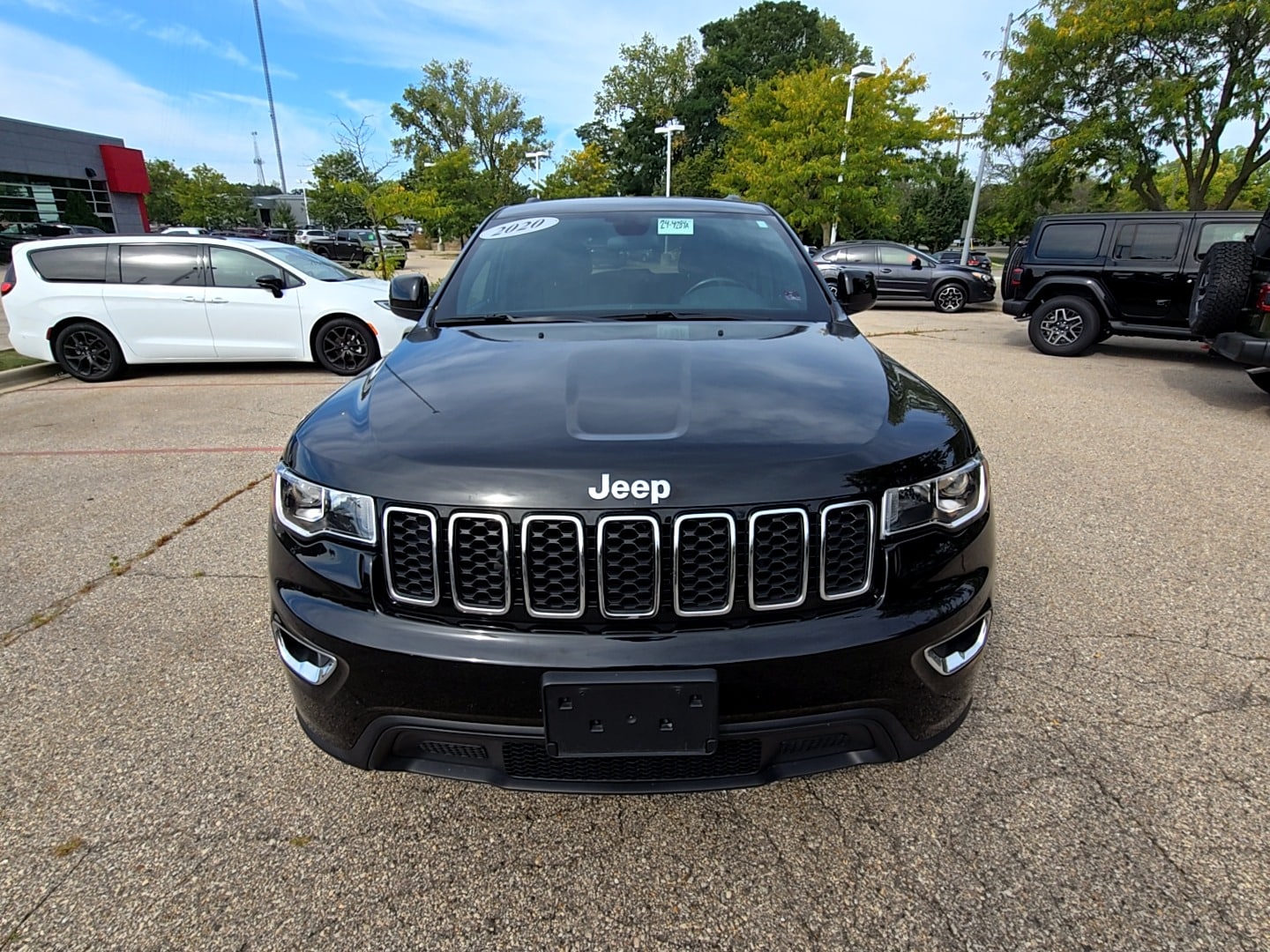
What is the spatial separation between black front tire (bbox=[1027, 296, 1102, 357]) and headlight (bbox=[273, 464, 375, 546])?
10517 millimetres

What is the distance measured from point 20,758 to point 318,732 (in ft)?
4.10

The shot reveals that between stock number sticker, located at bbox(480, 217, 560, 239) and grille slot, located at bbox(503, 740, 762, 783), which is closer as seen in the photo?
grille slot, located at bbox(503, 740, 762, 783)

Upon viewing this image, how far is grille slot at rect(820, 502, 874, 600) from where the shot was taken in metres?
1.58

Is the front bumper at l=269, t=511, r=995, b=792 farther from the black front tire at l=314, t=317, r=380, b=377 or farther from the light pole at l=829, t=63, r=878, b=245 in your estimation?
the light pole at l=829, t=63, r=878, b=245

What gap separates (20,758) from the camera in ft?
7.28

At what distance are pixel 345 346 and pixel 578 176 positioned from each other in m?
34.7

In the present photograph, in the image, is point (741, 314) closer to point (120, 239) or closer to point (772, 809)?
point (772, 809)

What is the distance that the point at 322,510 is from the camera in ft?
5.56

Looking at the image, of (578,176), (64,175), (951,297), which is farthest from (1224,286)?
(64,175)

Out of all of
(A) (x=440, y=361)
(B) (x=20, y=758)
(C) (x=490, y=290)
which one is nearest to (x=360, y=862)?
(B) (x=20, y=758)

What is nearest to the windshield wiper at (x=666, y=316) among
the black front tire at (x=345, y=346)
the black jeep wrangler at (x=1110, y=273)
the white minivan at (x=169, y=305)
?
the white minivan at (x=169, y=305)

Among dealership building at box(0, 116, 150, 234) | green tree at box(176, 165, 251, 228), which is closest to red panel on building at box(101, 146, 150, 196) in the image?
dealership building at box(0, 116, 150, 234)

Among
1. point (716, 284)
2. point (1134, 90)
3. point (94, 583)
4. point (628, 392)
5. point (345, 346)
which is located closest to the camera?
point (628, 392)

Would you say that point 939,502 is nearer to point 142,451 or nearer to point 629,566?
point 629,566
